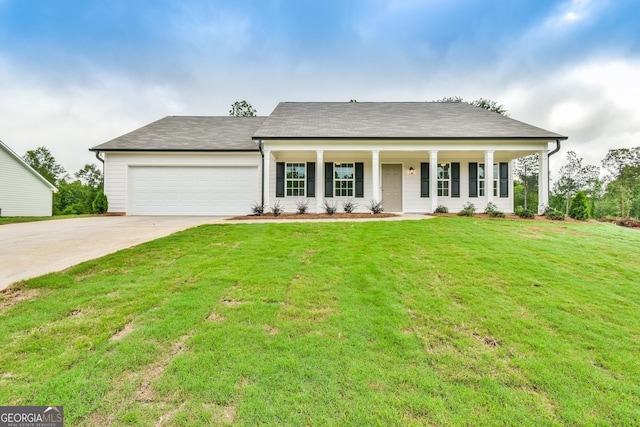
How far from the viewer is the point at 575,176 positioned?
82.6 ft

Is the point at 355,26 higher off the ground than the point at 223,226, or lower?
higher

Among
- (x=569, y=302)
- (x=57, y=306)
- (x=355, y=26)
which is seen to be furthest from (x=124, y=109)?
(x=569, y=302)

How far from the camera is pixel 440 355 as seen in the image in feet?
7.43

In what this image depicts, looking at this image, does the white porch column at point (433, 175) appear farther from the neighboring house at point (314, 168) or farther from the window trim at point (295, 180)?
the window trim at point (295, 180)

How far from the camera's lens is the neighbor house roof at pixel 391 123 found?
10.8m

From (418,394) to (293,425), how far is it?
862mm

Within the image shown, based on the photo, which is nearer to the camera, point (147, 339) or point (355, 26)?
point (147, 339)

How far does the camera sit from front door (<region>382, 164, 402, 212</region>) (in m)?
12.7

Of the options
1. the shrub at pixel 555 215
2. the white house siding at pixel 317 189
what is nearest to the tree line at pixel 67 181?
the white house siding at pixel 317 189

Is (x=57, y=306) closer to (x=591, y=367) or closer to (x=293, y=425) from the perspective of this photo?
(x=293, y=425)

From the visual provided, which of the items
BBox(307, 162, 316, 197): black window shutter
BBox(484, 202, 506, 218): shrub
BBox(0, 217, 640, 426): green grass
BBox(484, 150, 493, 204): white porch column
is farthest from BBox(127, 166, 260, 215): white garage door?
BBox(484, 150, 493, 204): white porch column

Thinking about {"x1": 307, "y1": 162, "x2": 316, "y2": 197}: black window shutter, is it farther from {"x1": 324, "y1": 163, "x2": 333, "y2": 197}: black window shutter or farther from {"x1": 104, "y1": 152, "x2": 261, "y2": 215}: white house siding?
{"x1": 104, "y1": 152, "x2": 261, "y2": 215}: white house siding

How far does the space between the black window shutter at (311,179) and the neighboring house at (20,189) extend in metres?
16.9

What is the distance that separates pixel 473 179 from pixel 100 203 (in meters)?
16.7
